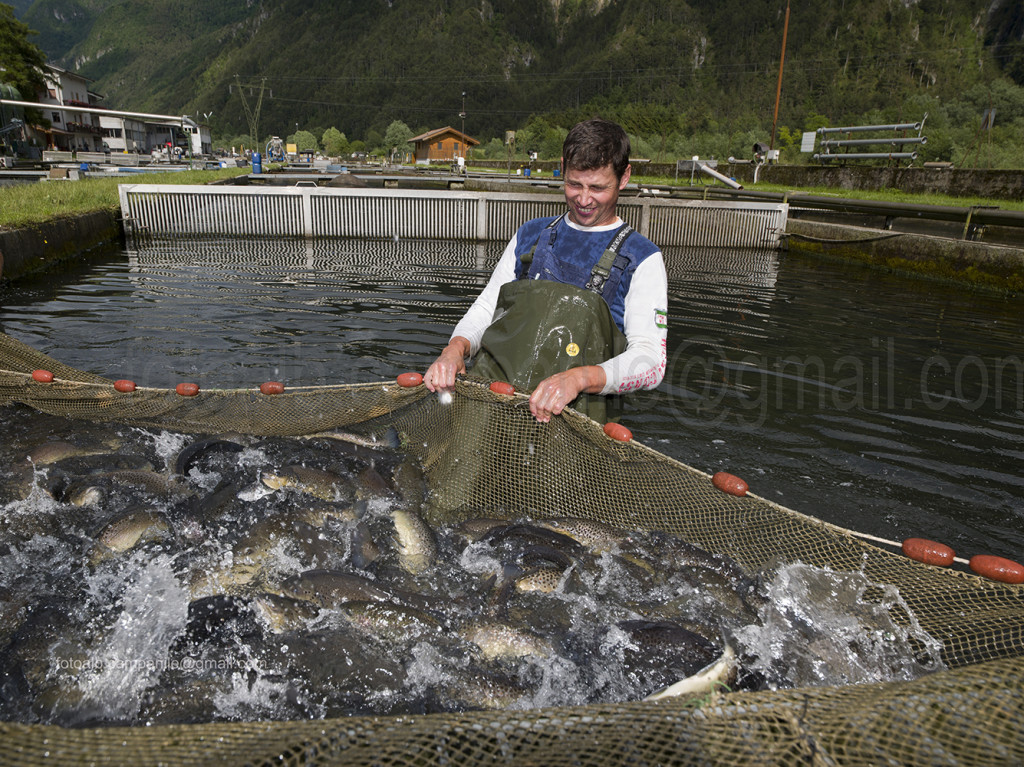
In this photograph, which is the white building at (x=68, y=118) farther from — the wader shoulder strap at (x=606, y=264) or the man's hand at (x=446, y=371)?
the wader shoulder strap at (x=606, y=264)

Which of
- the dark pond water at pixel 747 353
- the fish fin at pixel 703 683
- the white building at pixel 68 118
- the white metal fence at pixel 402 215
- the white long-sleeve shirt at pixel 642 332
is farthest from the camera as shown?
the white building at pixel 68 118

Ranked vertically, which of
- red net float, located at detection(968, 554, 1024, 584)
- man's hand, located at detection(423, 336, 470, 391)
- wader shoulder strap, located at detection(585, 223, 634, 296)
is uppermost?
wader shoulder strap, located at detection(585, 223, 634, 296)

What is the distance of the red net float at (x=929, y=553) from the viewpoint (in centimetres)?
254

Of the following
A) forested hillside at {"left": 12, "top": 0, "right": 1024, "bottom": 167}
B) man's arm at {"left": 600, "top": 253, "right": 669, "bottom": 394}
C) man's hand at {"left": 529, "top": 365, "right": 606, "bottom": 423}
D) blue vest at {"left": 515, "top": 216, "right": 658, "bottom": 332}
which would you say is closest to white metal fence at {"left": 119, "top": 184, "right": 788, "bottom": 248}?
blue vest at {"left": 515, "top": 216, "right": 658, "bottom": 332}

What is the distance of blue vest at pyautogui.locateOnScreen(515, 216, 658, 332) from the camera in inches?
131

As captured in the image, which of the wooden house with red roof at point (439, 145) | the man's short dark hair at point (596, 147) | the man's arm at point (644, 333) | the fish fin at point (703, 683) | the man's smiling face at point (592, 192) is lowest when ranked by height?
the fish fin at point (703, 683)

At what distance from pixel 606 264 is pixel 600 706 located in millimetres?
2315

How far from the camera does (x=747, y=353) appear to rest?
8.52m

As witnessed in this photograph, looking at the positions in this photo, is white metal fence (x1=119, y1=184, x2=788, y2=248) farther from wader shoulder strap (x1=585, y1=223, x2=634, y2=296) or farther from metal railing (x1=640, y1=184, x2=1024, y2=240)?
wader shoulder strap (x1=585, y1=223, x2=634, y2=296)

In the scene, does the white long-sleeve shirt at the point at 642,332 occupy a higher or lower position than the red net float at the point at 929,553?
higher

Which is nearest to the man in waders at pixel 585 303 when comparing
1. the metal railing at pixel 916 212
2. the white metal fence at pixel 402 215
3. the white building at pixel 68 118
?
the metal railing at pixel 916 212

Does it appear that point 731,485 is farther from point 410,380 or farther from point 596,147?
point 410,380

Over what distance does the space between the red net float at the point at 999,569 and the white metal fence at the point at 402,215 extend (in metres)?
16.2

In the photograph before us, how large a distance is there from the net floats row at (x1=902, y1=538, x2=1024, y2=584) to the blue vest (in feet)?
5.69
